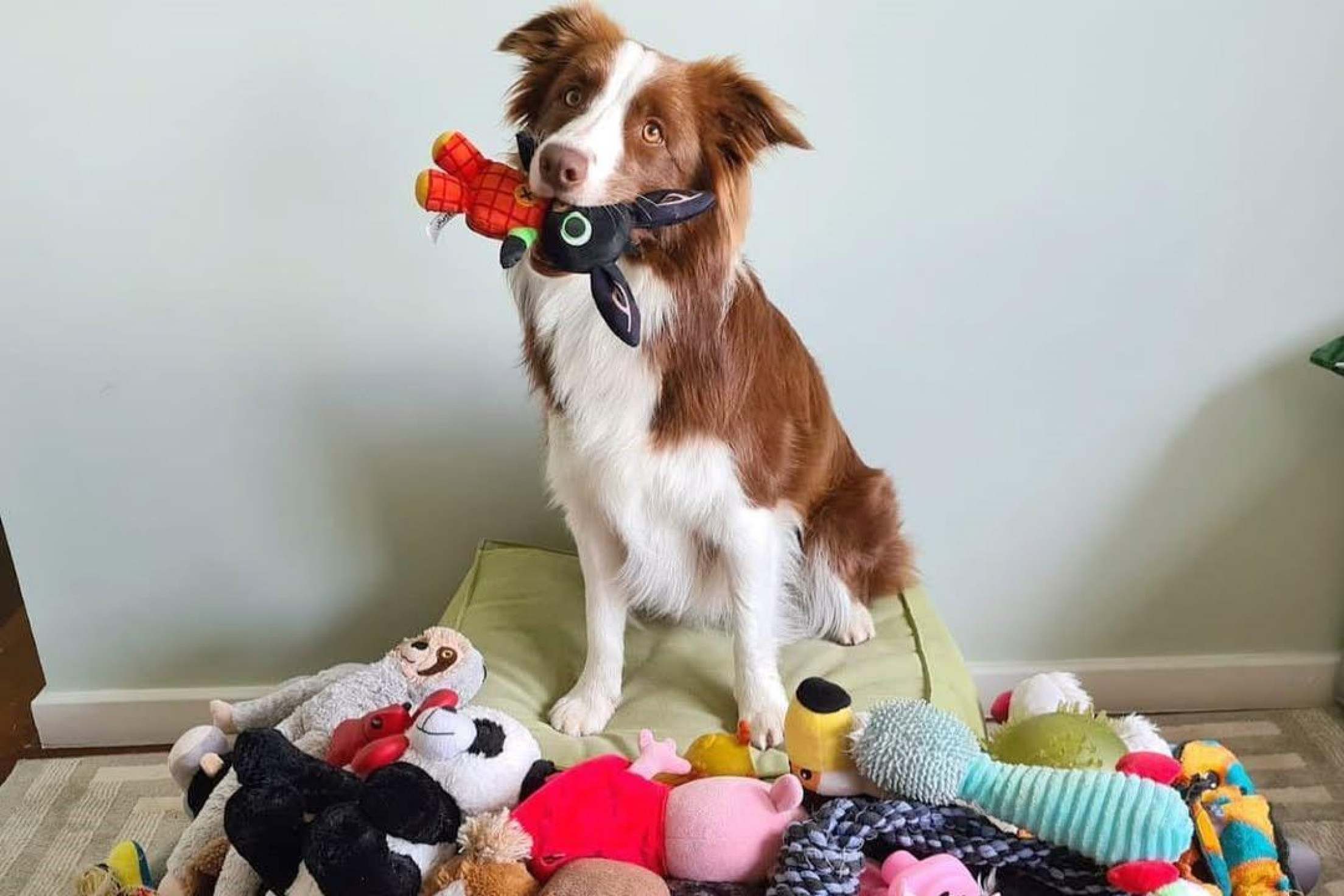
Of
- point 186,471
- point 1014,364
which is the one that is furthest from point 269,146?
point 1014,364

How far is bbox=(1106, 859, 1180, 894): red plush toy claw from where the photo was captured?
979mm

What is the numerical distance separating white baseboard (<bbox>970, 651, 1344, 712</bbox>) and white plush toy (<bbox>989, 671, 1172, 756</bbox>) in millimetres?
777

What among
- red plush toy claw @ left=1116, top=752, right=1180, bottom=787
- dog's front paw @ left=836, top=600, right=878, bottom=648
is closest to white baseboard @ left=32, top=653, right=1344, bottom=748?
dog's front paw @ left=836, top=600, right=878, bottom=648

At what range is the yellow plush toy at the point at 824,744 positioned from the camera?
115 centimetres

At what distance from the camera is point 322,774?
1.14m

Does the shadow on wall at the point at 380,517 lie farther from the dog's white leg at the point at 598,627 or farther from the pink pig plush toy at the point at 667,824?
the pink pig plush toy at the point at 667,824

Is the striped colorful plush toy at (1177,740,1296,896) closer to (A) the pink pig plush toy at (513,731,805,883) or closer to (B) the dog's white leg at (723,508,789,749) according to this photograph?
(A) the pink pig plush toy at (513,731,805,883)

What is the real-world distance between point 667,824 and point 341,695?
0.50 m

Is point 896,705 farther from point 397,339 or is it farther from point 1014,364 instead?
point 397,339

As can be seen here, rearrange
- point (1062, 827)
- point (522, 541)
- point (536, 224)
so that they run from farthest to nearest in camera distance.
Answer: point (522, 541) → point (536, 224) → point (1062, 827)

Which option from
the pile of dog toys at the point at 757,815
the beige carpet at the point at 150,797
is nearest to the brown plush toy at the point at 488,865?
the pile of dog toys at the point at 757,815

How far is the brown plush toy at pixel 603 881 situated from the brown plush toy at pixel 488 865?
30mm

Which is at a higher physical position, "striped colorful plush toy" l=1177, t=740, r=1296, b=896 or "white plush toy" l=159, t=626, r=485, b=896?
"white plush toy" l=159, t=626, r=485, b=896

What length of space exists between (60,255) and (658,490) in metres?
1.13
